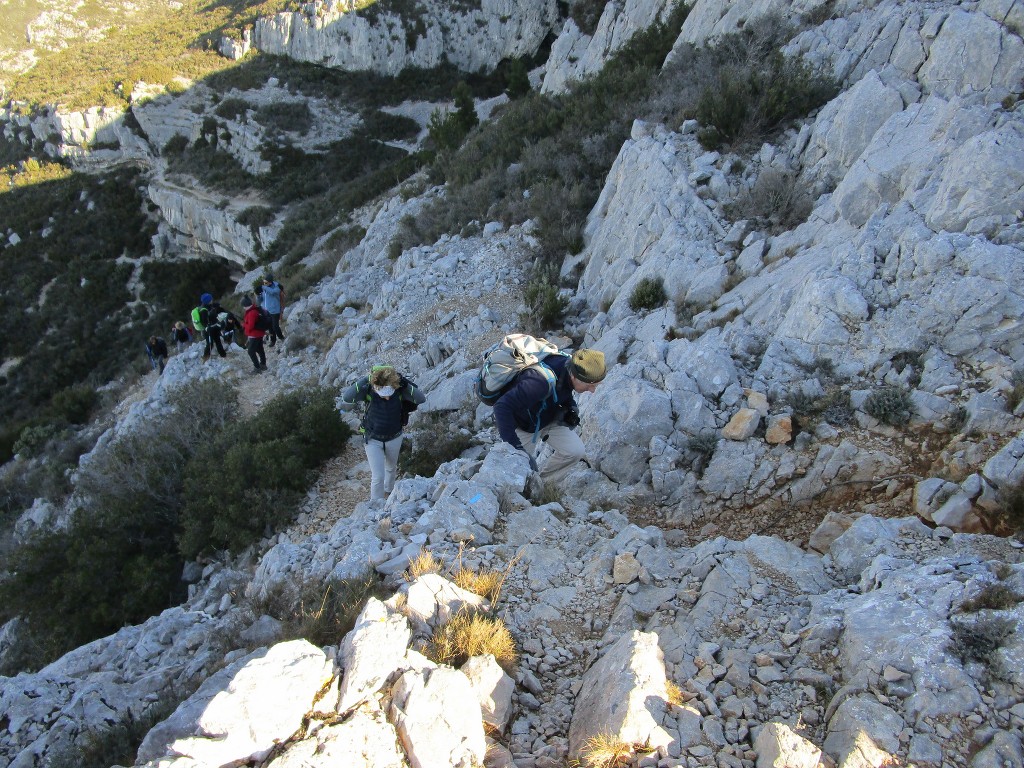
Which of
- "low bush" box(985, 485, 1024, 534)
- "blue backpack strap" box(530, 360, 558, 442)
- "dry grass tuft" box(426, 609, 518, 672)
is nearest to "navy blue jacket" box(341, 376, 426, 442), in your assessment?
"blue backpack strap" box(530, 360, 558, 442)

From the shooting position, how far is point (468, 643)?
3346 mm

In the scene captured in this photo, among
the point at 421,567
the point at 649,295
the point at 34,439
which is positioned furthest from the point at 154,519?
the point at 34,439

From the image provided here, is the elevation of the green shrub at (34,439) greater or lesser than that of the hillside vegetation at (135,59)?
lesser

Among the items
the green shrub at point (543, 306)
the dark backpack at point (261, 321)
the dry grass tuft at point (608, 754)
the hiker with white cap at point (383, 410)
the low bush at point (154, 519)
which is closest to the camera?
the dry grass tuft at point (608, 754)

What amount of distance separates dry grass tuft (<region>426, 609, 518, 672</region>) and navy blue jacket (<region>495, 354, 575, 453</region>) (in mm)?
1656

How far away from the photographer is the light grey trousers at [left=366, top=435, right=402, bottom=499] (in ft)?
20.8

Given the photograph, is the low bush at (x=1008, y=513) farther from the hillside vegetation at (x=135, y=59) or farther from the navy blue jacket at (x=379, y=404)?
the hillside vegetation at (x=135, y=59)

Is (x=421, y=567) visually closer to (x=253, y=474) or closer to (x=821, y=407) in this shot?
(x=821, y=407)

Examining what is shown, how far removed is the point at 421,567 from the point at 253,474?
4.90 meters

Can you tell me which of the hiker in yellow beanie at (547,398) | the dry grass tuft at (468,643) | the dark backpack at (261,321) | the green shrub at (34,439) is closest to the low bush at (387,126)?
the green shrub at (34,439)

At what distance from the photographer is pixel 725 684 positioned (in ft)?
10.5

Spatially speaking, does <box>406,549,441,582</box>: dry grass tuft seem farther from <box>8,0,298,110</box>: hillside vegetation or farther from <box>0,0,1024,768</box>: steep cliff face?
<box>8,0,298,110</box>: hillside vegetation

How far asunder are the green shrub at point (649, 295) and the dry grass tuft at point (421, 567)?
541 centimetres

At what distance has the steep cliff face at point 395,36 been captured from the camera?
134 feet
